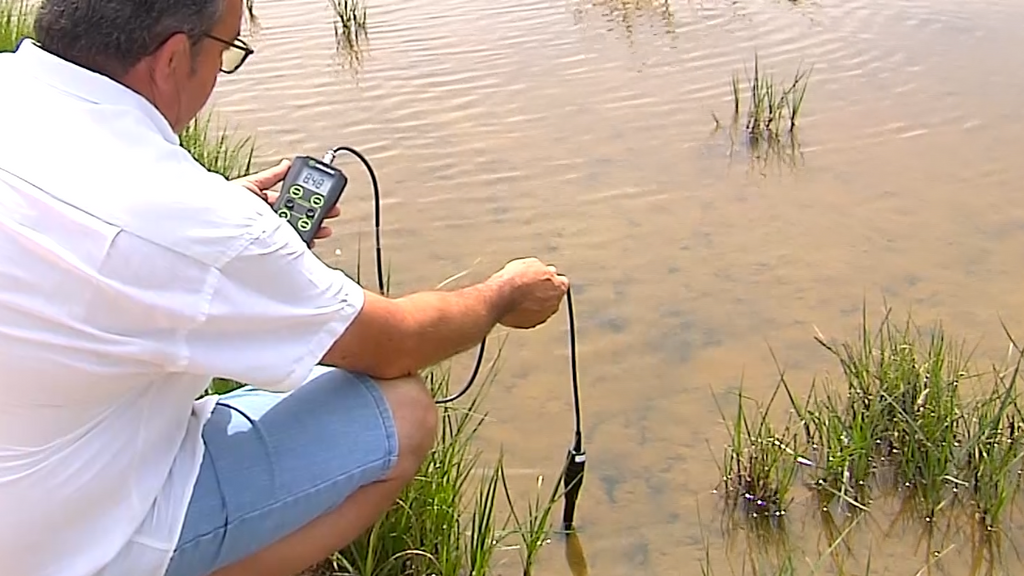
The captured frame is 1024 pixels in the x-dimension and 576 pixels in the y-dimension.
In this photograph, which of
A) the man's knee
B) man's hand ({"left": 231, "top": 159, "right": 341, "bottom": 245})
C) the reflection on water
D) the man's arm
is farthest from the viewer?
the reflection on water

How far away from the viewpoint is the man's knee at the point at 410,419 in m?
2.24

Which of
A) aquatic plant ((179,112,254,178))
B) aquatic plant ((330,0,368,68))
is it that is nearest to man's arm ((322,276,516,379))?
aquatic plant ((179,112,254,178))

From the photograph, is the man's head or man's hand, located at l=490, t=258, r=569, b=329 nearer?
the man's head

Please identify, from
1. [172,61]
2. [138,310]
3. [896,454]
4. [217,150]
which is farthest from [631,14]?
[138,310]

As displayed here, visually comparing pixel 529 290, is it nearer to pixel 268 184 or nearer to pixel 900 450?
pixel 268 184

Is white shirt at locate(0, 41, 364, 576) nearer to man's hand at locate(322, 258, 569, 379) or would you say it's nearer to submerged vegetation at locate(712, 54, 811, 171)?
man's hand at locate(322, 258, 569, 379)

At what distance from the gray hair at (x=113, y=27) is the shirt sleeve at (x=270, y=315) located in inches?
11.4

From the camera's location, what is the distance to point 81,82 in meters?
1.71

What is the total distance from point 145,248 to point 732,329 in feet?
8.33

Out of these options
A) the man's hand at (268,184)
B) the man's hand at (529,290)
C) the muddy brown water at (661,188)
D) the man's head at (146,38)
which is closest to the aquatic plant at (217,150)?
the muddy brown water at (661,188)

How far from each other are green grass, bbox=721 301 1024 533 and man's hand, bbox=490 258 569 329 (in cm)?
70

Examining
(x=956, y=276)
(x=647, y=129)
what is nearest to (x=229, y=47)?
(x=956, y=276)

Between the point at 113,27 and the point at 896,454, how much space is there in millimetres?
2157

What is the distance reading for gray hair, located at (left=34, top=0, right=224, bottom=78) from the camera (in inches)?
67.3
